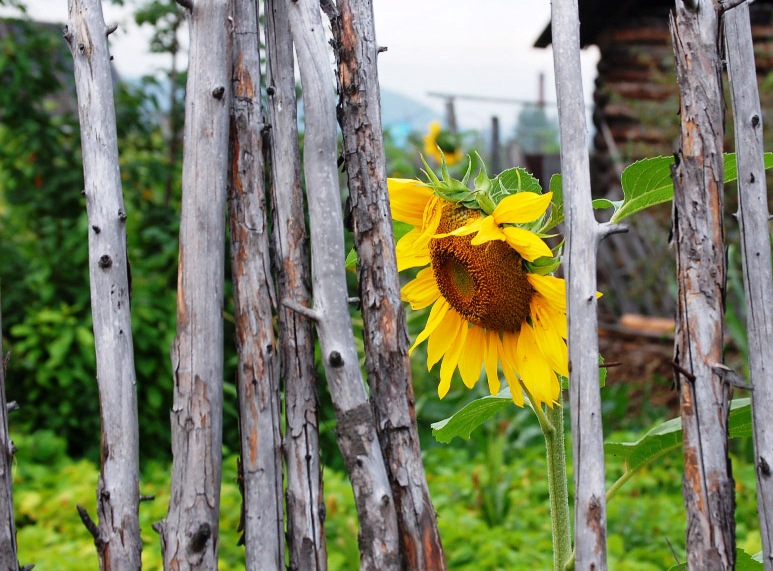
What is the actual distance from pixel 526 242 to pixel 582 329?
138 mm

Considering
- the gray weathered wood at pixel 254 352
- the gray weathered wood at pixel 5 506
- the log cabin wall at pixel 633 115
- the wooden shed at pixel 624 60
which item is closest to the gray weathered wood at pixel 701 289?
the gray weathered wood at pixel 254 352

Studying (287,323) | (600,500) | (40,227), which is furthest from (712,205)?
(40,227)

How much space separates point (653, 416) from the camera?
187 inches

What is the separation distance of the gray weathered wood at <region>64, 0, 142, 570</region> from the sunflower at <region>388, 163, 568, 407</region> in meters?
0.44

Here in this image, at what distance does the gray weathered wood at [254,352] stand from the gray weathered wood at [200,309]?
3cm

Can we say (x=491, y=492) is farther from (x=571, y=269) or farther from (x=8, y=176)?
(x=8, y=176)

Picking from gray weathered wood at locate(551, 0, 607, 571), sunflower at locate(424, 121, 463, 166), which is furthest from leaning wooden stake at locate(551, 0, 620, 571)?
sunflower at locate(424, 121, 463, 166)

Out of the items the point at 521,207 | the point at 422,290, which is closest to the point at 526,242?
the point at 521,207

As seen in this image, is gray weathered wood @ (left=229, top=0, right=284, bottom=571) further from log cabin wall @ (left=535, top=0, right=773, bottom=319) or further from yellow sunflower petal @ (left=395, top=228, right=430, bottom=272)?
log cabin wall @ (left=535, top=0, right=773, bottom=319)

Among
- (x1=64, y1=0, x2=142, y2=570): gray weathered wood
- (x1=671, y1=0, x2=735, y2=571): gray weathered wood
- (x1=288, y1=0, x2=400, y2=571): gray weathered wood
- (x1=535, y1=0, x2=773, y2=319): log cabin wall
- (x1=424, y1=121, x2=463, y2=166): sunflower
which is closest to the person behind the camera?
(x1=671, y1=0, x2=735, y2=571): gray weathered wood

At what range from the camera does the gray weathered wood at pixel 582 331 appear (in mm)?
1116

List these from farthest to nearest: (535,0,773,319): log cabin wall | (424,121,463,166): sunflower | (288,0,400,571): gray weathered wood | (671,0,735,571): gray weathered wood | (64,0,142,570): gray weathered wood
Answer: (424,121,463,166): sunflower < (535,0,773,319): log cabin wall < (64,0,142,570): gray weathered wood < (288,0,400,571): gray weathered wood < (671,0,735,571): gray weathered wood

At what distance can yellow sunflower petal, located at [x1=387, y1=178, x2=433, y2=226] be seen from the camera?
1.31 metres

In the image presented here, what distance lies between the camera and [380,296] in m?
1.24
